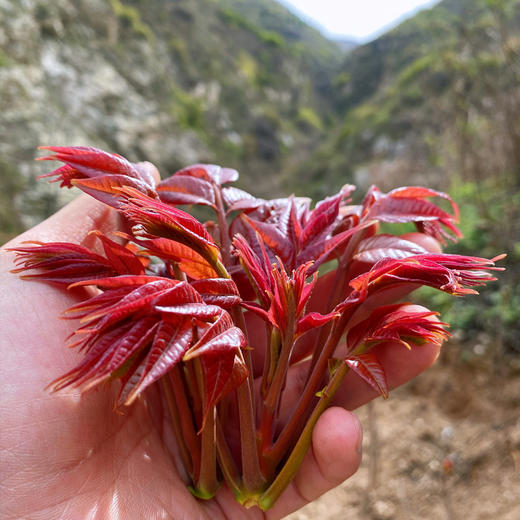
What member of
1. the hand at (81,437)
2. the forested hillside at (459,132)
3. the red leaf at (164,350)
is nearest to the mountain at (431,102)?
the forested hillside at (459,132)

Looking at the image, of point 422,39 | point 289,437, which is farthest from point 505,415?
point 422,39

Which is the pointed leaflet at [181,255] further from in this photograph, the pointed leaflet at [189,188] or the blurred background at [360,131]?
the blurred background at [360,131]

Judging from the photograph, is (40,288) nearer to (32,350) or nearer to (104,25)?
(32,350)

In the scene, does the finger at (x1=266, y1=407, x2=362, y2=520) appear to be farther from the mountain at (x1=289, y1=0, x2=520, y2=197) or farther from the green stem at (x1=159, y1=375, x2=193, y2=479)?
the mountain at (x1=289, y1=0, x2=520, y2=197)

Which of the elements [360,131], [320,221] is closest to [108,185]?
[320,221]

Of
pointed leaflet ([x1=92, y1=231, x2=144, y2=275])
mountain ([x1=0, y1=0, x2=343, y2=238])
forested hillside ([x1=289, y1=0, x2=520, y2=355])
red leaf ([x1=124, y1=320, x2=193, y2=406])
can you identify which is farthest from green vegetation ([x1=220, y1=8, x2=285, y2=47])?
red leaf ([x1=124, y1=320, x2=193, y2=406])
